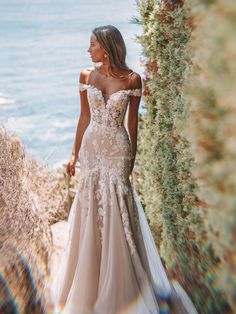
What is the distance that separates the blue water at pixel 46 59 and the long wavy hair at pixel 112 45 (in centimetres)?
784

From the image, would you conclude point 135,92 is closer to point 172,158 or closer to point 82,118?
point 82,118

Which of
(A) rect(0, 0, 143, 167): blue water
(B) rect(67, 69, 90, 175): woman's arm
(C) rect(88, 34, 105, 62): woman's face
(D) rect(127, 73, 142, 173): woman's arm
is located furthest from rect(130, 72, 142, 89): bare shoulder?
(A) rect(0, 0, 143, 167): blue water

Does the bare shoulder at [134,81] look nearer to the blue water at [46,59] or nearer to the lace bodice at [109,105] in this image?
the lace bodice at [109,105]

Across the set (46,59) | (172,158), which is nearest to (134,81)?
(172,158)

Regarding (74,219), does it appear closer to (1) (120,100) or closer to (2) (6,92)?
(1) (120,100)

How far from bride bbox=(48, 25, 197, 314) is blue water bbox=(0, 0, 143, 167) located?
7.65 meters

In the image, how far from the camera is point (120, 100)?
3.51 meters

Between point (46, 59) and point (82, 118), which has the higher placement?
point (82, 118)

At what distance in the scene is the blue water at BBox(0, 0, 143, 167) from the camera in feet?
38.4

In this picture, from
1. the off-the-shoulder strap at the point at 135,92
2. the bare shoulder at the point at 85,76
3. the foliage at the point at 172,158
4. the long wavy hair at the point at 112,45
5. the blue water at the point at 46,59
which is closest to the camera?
the foliage at the point at 172,158

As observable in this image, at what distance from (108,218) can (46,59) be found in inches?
396

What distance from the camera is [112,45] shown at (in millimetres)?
3459

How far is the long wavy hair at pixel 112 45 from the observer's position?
344cm

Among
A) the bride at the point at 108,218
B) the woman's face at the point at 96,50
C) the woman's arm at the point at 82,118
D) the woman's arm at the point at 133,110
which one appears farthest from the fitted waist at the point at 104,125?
the woman's face at the point at 96,50
